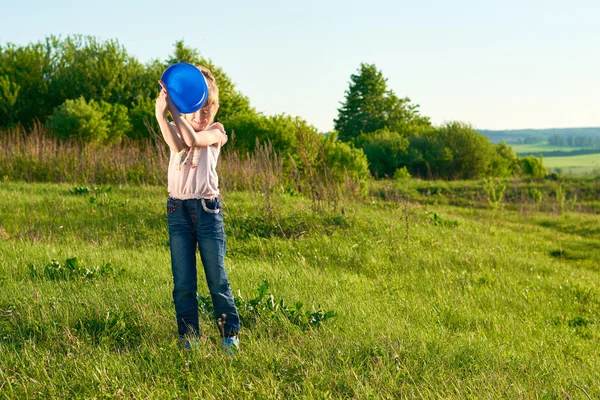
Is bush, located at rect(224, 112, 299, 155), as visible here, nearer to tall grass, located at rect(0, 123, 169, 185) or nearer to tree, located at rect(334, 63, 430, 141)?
tall grass, located at rect(0, 123, 169, 185)

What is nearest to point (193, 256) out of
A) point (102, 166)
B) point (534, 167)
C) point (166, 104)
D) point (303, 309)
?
point (166, 104)

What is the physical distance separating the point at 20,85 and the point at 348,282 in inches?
1148

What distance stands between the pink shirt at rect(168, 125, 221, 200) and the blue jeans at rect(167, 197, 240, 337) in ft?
0.17

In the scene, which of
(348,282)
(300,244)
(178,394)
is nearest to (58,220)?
(300,244)


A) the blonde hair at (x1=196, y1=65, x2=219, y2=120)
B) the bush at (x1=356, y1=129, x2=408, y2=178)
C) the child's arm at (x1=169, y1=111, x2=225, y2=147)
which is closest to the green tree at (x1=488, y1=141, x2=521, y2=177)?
the bush at (x1=356, y1=129, x2=408, y2=178)

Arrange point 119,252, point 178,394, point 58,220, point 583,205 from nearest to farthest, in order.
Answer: point 178,394
point 119,252
point 58,220
point 583,205

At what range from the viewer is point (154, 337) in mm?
4750

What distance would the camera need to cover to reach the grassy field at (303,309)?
158 inches

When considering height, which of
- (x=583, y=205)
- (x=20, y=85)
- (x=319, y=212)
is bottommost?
(x=583, y=205)

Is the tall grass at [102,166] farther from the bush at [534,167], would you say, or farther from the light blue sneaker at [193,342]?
the bush at [534,167]

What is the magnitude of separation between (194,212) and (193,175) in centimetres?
27

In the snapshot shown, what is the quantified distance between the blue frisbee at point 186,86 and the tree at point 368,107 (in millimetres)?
57701

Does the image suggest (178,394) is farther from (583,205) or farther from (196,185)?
(583,205)

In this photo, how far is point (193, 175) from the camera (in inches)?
173
